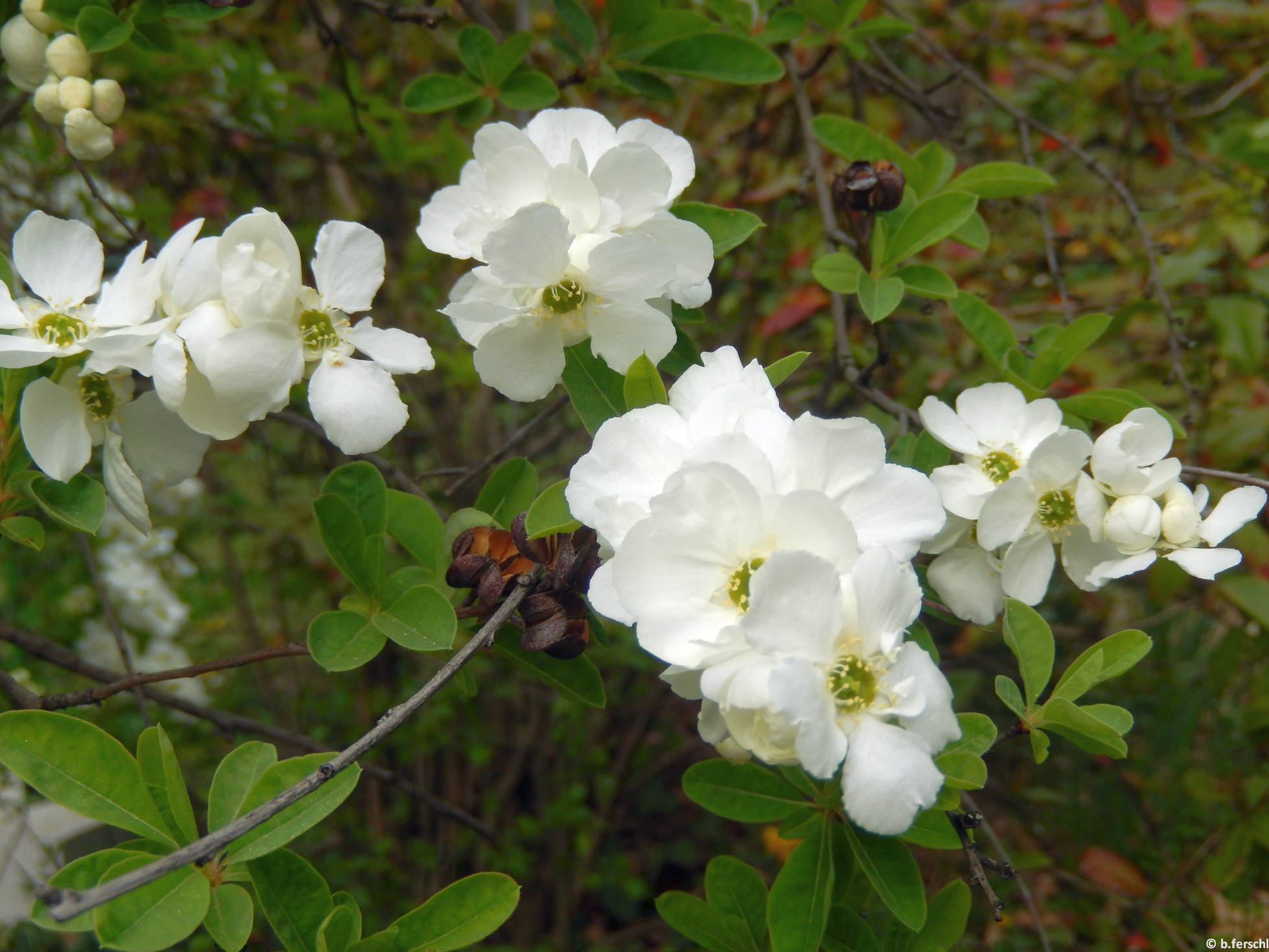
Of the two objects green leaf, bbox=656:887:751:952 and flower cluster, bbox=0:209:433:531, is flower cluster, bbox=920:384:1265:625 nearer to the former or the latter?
green leaf, bbox=656:887:751:952

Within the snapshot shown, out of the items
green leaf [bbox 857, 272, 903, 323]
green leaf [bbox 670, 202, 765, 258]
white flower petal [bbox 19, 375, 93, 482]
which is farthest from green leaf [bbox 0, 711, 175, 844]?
green leaf [bbox 857, 272, 903, 323]

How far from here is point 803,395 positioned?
1.98 meters

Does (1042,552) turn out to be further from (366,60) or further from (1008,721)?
(366,60)

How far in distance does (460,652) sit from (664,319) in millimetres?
387

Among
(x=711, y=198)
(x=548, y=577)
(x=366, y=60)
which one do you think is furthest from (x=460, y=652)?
(x=366, y=60)

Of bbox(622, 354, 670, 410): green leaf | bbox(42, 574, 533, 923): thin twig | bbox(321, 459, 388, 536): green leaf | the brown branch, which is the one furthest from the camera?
the brown branch

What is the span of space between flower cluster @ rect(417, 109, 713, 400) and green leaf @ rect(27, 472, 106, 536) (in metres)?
0.40

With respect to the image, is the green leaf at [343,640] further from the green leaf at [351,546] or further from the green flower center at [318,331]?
the green flower center at [318,331]

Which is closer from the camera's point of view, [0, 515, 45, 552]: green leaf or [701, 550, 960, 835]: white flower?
[701, 550, 960, 835]: white flower

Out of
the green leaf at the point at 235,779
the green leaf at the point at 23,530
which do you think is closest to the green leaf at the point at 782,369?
the green leaf at the point at 235,779

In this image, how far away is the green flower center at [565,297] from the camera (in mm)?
947

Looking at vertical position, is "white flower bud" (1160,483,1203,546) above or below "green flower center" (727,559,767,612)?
below

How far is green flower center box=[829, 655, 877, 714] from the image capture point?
0.74m

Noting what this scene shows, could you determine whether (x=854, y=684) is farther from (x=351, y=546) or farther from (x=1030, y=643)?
(x=351, y=546)
